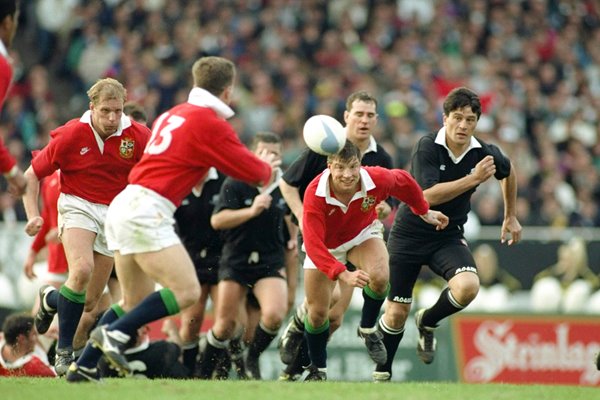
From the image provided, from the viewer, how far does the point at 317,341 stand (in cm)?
1226

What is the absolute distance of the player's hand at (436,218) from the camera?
37.3 ft

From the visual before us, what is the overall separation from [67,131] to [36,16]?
13.6m

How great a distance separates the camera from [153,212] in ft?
31.7

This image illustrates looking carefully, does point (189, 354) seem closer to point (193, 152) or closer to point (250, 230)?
point (250, 230)

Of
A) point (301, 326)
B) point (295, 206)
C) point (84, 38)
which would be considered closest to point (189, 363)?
point (301, 326)

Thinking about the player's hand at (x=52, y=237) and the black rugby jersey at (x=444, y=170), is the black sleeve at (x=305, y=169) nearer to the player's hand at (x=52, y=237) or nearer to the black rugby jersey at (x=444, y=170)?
the black rugby jersey at (x=444, y=170)

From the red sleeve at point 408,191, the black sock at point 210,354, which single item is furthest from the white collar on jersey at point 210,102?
the black sock at point 210,354

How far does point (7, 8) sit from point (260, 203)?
4.28 metres

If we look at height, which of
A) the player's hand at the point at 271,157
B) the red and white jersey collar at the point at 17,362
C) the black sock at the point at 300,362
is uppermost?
the player's hand at the point at 271,157

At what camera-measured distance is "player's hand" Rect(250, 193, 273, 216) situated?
1295 cm

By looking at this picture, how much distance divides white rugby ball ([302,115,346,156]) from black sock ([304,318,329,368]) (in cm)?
197

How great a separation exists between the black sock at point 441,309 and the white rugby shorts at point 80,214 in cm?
342

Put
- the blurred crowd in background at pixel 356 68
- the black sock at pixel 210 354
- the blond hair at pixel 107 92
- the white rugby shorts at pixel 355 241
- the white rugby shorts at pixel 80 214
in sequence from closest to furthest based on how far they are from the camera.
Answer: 1. the blond hair at pixel 107 92
2. the white rugby shorts at pixel 80 214
3. the white rugby shorts at pixel 355 241
4. the black sock at pixel 210 354
5. the blurred crowd in background at pixel 356 68

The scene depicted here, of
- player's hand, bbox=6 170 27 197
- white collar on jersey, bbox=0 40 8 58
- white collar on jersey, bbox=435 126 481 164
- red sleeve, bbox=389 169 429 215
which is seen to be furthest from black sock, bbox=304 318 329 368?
white collar on jersey, bbox=0 40 8 58
